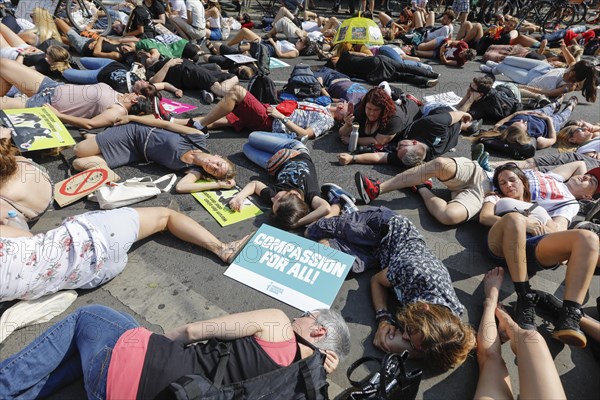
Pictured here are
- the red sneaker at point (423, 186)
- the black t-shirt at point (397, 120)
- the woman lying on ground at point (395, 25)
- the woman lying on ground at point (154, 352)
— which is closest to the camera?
the woman lying on ground at point (154, 352)

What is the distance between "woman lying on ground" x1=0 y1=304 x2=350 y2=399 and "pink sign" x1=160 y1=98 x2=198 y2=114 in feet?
12.0

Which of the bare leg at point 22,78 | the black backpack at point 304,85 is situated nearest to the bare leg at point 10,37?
the bare leg at point 22,78

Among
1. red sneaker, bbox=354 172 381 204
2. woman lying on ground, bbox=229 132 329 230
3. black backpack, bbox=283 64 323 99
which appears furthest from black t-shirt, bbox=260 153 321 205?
black backpack, bbox=283 64 323 99

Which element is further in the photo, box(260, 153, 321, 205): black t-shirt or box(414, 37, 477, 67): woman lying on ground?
box(414, 37, 477, 67): woman lying on ground

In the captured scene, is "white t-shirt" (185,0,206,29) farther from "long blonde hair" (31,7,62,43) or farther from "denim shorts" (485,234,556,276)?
"denim shorts" (485,234,556,276)

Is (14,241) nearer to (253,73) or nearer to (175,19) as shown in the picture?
(253,73)

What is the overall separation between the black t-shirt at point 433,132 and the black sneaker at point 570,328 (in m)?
2.39

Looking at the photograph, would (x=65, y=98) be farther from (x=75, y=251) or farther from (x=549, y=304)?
(x=549, y=304)

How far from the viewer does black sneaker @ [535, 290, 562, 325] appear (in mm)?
2635

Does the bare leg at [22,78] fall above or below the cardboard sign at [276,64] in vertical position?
above

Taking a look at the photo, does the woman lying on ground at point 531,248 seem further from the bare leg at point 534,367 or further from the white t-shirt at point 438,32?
the white t-shirt at point 438,32

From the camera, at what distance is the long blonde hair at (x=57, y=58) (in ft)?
17.0

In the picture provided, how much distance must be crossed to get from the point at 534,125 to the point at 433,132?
1848 millimetres

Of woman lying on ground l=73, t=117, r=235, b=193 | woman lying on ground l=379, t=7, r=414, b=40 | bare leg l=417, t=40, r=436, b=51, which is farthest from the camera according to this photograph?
woman lying on ground l=379, t=7, r=414, b=40
